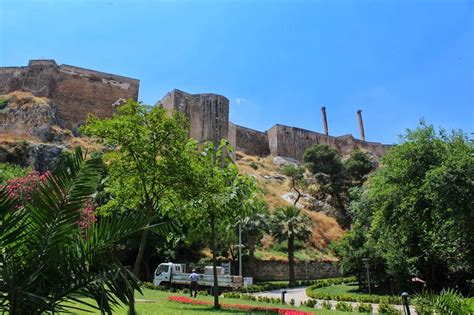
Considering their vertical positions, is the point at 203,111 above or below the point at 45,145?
above

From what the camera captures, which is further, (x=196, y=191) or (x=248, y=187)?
(x=248, y=187)

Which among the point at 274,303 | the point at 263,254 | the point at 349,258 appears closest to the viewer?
the point at 274,303

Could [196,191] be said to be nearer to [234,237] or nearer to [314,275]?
[234,237]

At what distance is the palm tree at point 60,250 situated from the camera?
397cm

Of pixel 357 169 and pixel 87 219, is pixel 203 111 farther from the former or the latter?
pixel 87 219

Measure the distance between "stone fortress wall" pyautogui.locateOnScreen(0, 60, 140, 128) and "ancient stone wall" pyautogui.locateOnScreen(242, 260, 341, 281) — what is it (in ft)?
100.0

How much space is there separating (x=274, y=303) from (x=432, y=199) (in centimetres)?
822

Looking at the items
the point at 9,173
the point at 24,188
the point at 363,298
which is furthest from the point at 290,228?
the point at 24,188

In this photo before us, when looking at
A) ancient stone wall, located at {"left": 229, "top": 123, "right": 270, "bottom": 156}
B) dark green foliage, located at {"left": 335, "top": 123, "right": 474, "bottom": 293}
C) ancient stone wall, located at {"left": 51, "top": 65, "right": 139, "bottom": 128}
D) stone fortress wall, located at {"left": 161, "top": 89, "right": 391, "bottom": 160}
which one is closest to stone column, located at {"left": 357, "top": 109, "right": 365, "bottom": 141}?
stone fortress wall, located at {"left": 161, "top": 89, "right": 391, "bottom": 160}

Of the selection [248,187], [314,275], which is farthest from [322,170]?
[248,187]

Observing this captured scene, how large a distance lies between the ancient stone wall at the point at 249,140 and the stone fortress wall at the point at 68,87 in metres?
21.0

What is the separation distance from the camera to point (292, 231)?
106 ft

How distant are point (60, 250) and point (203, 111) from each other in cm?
4923

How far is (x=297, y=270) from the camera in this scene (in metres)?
37.5
